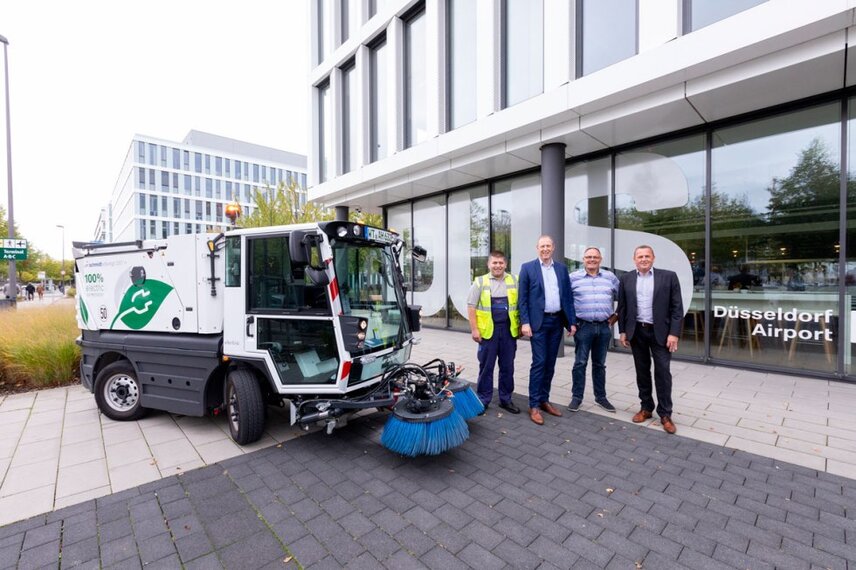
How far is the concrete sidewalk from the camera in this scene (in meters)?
3.28

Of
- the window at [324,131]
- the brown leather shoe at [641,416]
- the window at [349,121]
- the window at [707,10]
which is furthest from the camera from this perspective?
the window at [324,131]

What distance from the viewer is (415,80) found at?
1083cm

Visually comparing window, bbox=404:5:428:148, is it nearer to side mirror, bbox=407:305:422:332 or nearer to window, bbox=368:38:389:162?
window, bbox=368:38:389:162

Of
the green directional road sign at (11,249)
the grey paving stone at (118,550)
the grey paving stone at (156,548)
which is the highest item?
the green directional road sign at (11,249)

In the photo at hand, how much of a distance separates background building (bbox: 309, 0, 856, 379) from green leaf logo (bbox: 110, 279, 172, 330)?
6345mm

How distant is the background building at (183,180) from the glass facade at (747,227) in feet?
172

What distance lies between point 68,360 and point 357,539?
646cm

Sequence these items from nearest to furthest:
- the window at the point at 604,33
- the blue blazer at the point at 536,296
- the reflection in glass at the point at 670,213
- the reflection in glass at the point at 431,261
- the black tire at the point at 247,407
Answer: the black tire at the point at 247,407 → the blue blazer at the point at 536,296 → the window at the point at 604,33 → the reflection in glass at the point at 670,213 → the reflection in glass at the point at 431,261

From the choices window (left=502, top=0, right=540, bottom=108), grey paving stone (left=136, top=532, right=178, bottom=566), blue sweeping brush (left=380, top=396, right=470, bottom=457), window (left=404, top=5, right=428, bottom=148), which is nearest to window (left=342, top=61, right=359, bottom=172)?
window (left=404, top=5, right=428, bottom=148)

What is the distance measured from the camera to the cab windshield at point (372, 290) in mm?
3613

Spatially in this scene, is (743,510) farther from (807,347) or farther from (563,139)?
(563,139)

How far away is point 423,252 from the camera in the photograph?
15.1 feet

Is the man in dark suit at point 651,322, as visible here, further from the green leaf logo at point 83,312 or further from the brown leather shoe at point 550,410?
the green leaf logo at point 83,312

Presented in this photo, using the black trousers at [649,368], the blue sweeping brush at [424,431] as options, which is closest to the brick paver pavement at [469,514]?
the blue sweeping brush at [424,431]
